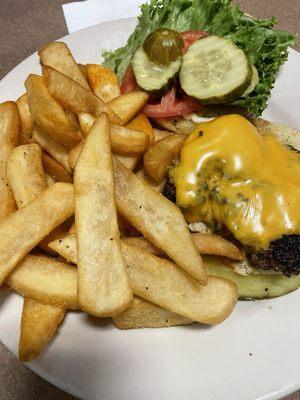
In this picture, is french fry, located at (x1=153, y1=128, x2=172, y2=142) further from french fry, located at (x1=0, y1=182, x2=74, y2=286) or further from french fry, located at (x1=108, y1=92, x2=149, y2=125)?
french fry, located at (x1=0, y1=182, x2=74, y2=286)

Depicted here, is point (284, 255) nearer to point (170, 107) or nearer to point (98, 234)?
point (98, 234)

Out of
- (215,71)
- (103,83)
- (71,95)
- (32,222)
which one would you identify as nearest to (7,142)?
(71,95)

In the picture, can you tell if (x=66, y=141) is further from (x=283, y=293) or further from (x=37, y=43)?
(x=37, y=43)

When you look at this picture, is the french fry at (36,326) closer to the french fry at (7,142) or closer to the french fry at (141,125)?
the french fry at (7,142)

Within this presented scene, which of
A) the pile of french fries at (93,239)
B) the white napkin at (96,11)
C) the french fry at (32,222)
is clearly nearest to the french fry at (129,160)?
the pile of french fries at (93,239)

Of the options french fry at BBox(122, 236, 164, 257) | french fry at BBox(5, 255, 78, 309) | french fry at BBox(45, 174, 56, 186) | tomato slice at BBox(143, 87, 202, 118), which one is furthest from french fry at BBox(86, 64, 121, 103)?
french fry at BBox(5, 255, 78, 309)

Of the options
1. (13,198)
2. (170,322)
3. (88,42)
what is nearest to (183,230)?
(170,322)
